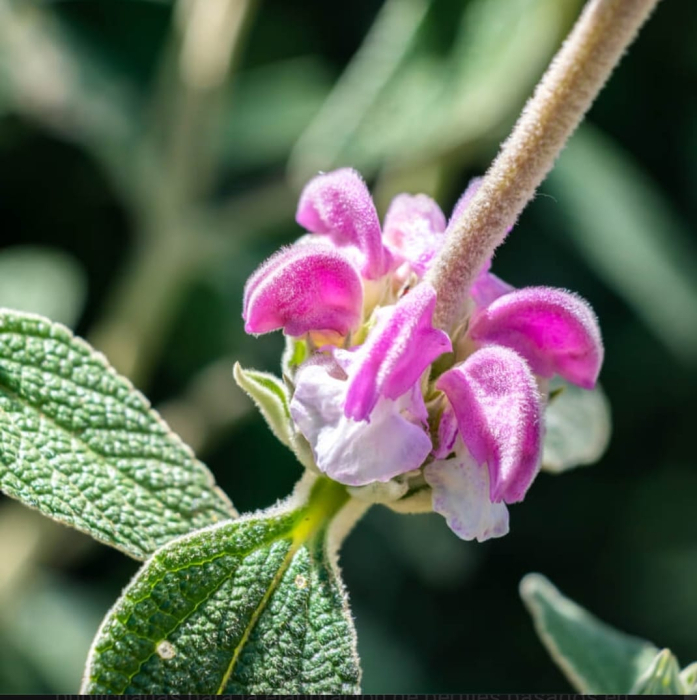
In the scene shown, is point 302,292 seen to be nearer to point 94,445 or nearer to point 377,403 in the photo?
point 377,403

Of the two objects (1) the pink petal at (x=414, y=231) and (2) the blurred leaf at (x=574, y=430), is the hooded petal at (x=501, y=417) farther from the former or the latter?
(2) the blurred leaf at (x=574, y=430)

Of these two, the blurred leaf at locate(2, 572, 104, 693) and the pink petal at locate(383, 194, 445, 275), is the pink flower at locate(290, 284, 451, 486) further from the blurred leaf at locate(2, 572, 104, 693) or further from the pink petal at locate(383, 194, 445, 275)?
the blurred leaf at locate(2, 572, 104, 693)

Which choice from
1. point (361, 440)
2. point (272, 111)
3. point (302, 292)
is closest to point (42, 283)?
point (272, 111)

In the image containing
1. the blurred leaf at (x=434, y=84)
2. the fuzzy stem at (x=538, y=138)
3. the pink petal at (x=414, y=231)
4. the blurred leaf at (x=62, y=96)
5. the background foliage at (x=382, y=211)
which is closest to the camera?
the fuzzy stem at (x=538, y=138)

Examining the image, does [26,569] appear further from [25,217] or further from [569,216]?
[569,216]

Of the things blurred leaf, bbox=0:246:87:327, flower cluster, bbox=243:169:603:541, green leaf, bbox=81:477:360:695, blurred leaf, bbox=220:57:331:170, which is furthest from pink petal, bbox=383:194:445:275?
blurred leaf, bbox=220:57:331:170

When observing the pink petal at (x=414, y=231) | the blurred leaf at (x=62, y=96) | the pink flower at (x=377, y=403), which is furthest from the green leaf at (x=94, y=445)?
the blurred leaf at (x=62, y=96)
